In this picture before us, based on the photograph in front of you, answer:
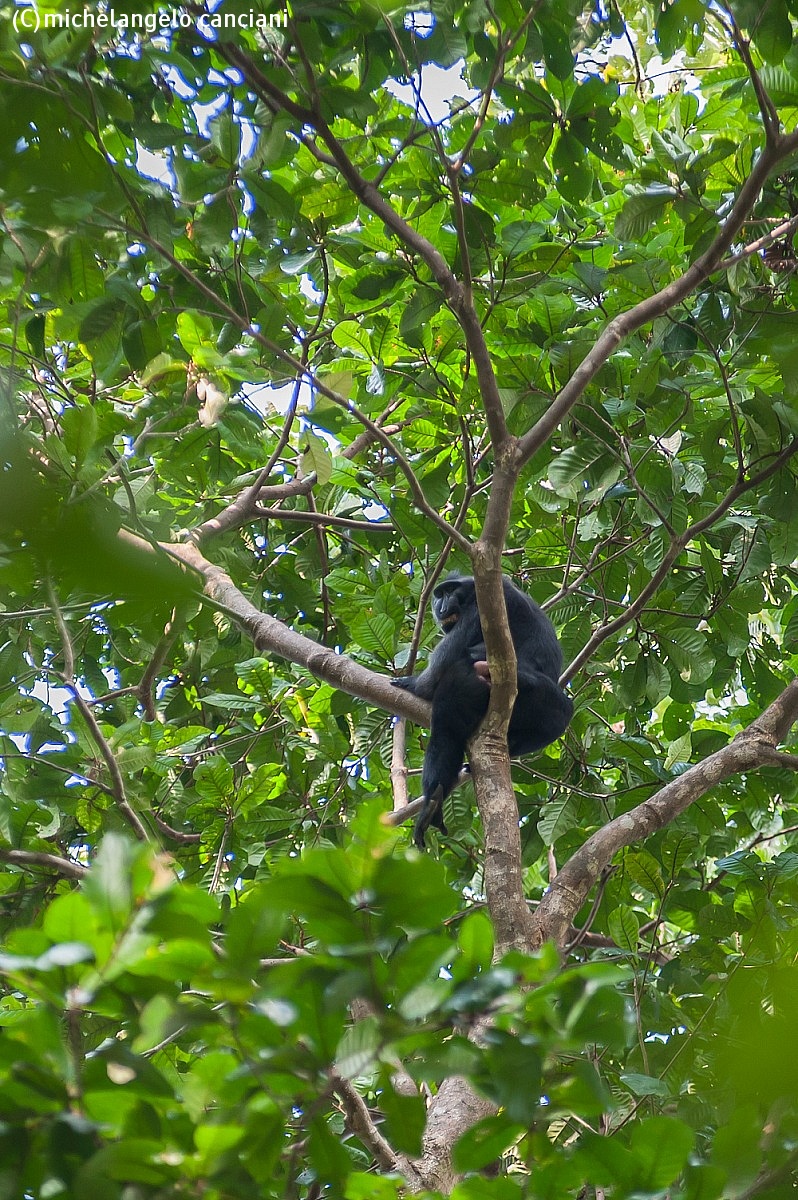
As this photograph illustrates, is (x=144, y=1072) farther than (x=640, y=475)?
No

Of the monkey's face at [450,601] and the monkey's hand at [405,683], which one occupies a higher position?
the monkey's face at [450,601]

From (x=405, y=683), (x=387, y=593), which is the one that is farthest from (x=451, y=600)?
(x=405, y=683)

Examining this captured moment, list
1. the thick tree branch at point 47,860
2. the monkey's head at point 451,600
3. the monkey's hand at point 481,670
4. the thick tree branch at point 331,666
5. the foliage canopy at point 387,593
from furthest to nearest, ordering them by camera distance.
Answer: the monkey's head at point 451,600 → the monkey's hand at point 481,670 → the thick tree branch at point 331,666 → the thick tree branch at point 47,860 → the foliage canopy at point 387,593

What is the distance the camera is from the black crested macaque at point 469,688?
3922 mm

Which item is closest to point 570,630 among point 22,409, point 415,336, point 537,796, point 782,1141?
point 537,796

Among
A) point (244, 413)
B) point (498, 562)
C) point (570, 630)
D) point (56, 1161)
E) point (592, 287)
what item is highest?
point (244, 413)

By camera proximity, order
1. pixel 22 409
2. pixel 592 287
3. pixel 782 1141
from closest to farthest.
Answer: pixel 782 1141 → pixel 592 287 → pixel 22 409

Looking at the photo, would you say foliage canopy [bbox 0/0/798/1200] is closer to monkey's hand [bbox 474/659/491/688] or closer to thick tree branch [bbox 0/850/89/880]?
thick tree branch [bbox 0/850/89/880]

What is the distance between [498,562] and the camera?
3133 mm

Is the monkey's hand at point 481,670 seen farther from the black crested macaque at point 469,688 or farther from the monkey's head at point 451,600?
the monkey's head at point 451,600

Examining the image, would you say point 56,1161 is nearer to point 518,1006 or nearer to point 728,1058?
point 518,1006

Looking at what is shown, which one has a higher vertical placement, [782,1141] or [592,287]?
[592,287]

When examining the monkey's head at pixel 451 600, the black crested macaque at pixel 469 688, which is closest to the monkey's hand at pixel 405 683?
the black crested macaque at pixel 469 688

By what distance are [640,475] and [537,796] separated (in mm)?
1811
